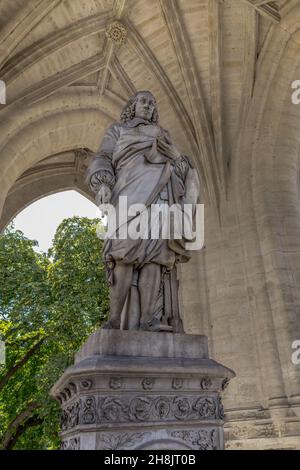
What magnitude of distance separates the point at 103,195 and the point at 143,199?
0.81 feet

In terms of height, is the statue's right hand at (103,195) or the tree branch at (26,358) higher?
the tree branch at (26,358)

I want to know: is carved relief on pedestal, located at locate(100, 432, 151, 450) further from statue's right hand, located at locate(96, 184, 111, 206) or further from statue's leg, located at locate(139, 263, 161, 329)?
statue's right hand, located at locate(96, 184, 111, 206)

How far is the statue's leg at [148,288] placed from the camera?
2527 mm

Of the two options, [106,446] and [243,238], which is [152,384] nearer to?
[106,446]

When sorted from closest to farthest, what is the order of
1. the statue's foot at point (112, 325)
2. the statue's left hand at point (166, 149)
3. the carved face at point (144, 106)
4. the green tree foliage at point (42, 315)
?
the statue's foot at point (112, 325), the statue's left hand at point (166, 149), the carved face at point (144, 106), the green tree foliage at point (42, 315)

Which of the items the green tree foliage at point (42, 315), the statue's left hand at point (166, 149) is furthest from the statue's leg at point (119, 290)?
the green tree foliage at point (42, 315)

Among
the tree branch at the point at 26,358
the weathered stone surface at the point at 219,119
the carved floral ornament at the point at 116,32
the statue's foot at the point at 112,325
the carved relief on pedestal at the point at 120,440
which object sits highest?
the carved floral ornament at the point at 116,32

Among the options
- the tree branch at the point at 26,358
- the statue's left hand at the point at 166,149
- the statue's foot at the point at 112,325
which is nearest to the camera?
the statue's foot at the point at 112,325

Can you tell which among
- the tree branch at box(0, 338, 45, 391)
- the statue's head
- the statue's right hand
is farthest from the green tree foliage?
the statue's right hand

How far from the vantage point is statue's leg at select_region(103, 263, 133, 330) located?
249 cm

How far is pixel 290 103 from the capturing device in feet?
29.2

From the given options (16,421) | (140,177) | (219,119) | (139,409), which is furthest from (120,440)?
(16,421)

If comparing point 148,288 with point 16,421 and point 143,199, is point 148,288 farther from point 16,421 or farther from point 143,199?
point 16,421

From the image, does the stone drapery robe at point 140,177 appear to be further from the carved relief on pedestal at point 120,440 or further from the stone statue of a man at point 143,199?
the carved relief on pedestal at point 120,440
